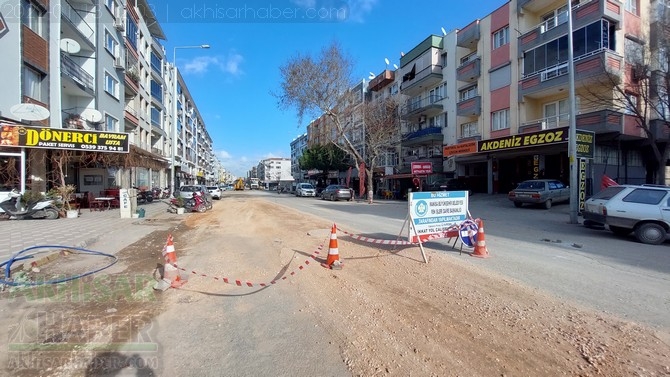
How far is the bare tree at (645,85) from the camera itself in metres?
17.7

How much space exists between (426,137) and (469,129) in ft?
14.3

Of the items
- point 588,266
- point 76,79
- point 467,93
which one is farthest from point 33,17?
point 467,93

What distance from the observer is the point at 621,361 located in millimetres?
3006

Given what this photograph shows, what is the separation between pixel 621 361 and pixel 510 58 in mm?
28346

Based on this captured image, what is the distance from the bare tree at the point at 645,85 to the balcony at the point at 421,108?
14.5m

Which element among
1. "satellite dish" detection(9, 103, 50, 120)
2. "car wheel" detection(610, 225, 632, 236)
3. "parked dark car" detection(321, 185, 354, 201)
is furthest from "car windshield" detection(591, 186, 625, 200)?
"parked dark car" detection(321, 185, 354, 201)

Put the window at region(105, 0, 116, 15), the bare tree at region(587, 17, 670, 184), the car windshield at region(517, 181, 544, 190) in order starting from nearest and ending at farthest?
the bare tree at region(587, 17, 670, 184)
the car windshield at region(517, 181, 544, 190)
the window at region(105, 0, 116, 15)

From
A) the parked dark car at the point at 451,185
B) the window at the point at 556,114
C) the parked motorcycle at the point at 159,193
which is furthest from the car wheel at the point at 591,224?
the parked motorcycle at the point at 159,193

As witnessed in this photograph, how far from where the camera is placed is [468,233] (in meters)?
7.60

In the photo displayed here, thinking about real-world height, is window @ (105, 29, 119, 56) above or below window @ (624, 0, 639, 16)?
below

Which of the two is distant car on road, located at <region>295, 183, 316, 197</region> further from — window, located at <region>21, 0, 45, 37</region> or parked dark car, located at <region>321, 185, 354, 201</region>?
window, located at <region>21, 0, 45, 37</region>

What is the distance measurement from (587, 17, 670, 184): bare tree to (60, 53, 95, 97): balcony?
2950 centimetres

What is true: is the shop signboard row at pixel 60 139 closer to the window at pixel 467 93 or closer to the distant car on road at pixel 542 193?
the distant car on road at pixel 542 193

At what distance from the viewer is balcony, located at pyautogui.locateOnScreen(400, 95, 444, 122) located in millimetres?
34156
